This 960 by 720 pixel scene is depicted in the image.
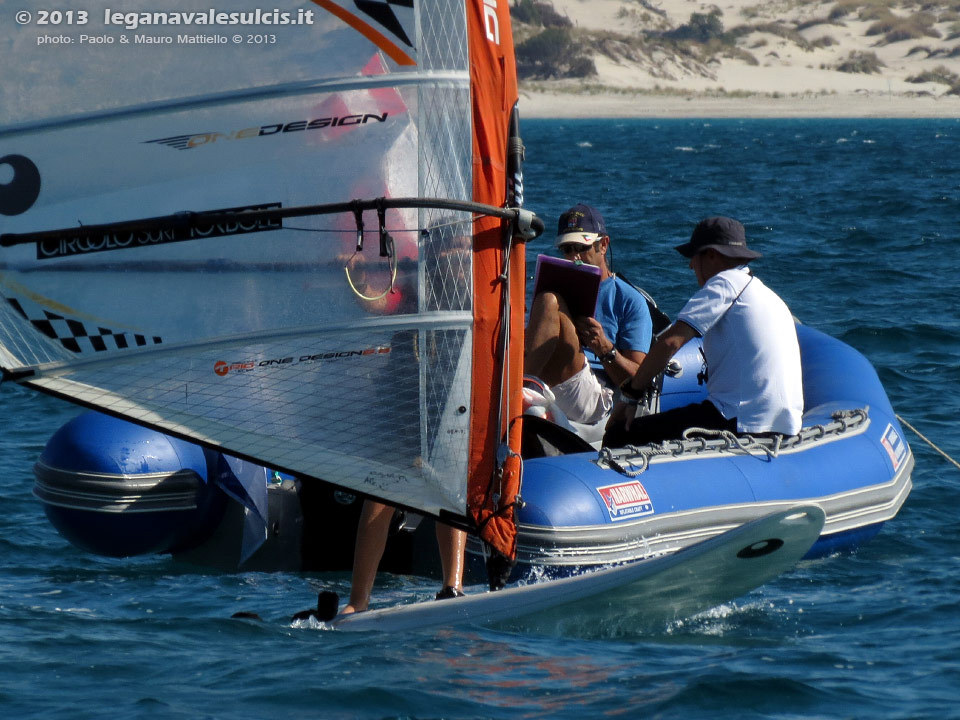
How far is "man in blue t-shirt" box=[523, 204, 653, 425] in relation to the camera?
219 inches

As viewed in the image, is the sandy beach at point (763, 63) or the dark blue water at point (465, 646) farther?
the sandy beach at point (763, 63)

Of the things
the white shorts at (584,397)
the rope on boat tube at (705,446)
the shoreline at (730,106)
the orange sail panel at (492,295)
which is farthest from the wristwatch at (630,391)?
the shoreline at (730,106)

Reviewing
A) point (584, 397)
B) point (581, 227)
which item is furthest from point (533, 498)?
point (581, 227)

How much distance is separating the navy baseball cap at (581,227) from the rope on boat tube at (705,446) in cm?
92

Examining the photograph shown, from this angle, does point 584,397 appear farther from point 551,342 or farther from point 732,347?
point 732,347

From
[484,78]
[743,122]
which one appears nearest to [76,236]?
[484,78]

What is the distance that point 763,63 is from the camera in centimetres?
8306

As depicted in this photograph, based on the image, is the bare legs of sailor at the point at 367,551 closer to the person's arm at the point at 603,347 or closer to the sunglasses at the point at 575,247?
the person's arm at the point at 603,347

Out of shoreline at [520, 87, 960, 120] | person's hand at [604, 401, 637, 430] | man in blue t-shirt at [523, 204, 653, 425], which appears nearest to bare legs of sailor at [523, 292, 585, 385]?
man in blue t-shirt at [523, 204, 653, 425]

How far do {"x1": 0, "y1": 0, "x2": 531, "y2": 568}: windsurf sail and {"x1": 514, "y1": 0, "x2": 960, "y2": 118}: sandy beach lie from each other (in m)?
70.2

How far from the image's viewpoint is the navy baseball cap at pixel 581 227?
19.3ft

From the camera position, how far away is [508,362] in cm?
466

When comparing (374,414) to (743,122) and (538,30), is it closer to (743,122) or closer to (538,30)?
(743,122)

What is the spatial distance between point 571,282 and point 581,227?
0.49m
